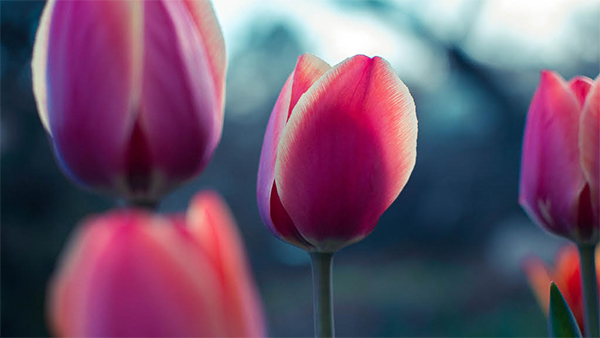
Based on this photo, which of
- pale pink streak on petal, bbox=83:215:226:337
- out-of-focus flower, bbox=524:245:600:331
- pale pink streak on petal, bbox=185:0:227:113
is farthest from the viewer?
out-of-focus flower, bbox=524:245:600:331

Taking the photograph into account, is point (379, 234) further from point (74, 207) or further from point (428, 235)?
point (74, 207)

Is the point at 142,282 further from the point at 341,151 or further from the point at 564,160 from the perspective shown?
the point at 564,160

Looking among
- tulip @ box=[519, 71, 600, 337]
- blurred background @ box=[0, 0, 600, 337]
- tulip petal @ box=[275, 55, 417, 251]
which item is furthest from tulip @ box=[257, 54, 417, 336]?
blurred background @ box=[0, 0, 600, 337]

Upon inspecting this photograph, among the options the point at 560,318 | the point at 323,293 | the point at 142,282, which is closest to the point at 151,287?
the point at 142,282

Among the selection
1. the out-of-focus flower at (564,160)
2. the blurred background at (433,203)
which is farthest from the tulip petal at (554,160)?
the blurred background at (433,203)

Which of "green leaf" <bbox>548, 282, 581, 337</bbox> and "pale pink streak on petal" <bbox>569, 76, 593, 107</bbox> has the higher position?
"pale pink streak on petal" <bbox>569, 76, 593, 107</bbox>

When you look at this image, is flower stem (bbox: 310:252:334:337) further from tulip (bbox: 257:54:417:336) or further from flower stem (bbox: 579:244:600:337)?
flower stem (bbox: 579:244:600:337)

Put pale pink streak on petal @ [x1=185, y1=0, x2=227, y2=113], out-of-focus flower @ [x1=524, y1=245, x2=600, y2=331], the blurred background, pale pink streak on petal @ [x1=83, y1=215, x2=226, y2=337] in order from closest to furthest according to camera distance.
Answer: pale pink streak on petal @ [x1=83, y1=215, x2=226, y2=337] < pale pink streak on petal @ [x1=185, y1=0, x2=227, y2=113] < out-of-focus flower @ [x1=524, y1=245, x2=600, y2=331] < the blurred background
